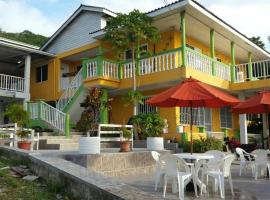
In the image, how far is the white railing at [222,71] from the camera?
1650cm

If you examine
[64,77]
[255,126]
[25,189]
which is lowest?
[25,189]

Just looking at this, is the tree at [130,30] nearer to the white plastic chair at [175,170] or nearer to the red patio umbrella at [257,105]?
the red patio umbrella at [257,105]

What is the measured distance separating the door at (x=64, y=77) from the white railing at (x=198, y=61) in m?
8.56

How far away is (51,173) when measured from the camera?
259 inches

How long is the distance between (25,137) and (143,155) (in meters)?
4.09

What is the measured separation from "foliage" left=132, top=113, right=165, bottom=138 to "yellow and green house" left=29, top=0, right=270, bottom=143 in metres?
1.60

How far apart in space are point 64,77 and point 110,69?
5.92 meters

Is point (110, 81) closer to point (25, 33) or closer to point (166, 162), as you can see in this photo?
point (166, 162)

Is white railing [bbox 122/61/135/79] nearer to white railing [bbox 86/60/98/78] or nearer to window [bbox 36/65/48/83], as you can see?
white railing [bbox 86/60/98/78]

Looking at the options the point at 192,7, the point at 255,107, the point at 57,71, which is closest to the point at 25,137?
the point at 255,107

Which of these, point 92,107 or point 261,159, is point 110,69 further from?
point 261,159

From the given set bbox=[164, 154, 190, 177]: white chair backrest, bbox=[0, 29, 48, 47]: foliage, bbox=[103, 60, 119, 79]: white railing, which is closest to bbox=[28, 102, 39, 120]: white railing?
bbox=[103, 60, 119, 79]: white railing

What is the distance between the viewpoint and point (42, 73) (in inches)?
896

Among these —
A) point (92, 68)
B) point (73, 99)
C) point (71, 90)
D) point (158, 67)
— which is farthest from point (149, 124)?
point (71, 90)
